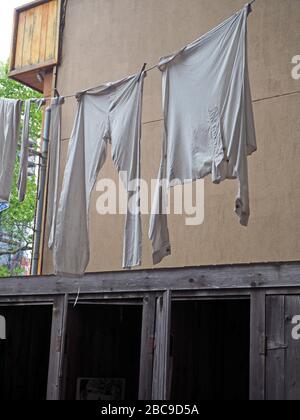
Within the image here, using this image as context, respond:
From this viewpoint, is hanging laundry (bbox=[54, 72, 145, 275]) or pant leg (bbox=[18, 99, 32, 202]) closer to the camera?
hanging laundry (bbox=[54, 72, 145, 275])

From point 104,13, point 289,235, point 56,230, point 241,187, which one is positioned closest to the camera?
point 241,187

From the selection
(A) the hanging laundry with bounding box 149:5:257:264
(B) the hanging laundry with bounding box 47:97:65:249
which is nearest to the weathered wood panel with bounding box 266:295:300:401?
(A) the hanging laundry with bounding box 149:5:257:264

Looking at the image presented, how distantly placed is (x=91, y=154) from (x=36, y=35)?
613cm

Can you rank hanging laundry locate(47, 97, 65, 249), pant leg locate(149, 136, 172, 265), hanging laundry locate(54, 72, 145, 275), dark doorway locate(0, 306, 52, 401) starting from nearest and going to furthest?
pant leg locate(149, 136, 172, 265) < hanging laundry locate(54, 72, 145, 275) < hanging laundry locate(47, 97, 65, 249) < dark doorway locate(0, 306, 52, 401)

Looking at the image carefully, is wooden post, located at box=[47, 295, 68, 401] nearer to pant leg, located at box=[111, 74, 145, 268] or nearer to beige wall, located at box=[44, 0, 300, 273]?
pant leg, located at box=[111, 74, 145, 268]

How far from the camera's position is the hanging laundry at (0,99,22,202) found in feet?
26.5

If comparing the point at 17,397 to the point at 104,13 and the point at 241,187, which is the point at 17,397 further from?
the point at 104,13

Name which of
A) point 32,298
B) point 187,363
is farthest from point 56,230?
point 187,363

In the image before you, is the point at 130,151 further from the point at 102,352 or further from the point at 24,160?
the point at 102,352

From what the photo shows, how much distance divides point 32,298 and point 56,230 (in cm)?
128

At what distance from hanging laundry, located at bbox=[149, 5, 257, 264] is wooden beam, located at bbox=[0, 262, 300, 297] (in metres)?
0.52

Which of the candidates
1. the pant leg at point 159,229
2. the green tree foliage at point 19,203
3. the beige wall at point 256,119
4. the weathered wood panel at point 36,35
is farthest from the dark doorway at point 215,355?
the green tree foliage at point 19,203

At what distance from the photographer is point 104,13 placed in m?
11.4

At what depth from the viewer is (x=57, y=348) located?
746 centimetres
